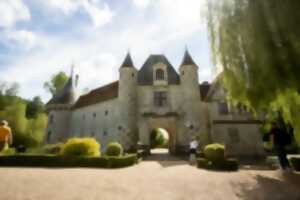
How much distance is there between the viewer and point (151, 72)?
81.2 feet

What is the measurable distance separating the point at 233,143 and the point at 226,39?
1694 cm

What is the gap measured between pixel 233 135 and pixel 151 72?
1180 cm

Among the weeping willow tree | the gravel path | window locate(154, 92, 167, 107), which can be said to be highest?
window locate(154, 92, 167, 107)

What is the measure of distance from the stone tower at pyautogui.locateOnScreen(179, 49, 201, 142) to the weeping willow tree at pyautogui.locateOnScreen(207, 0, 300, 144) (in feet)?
44.3

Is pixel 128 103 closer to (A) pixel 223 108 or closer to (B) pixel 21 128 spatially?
(A) pixel 223 108

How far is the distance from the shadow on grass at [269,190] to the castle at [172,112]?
1470 centimetres

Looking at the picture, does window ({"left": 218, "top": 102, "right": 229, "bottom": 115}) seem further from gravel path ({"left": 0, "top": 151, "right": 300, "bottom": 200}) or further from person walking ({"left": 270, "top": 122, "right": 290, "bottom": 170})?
gravel path ({"left": 0, "top": 151, "right": 300, "bottom": 200})

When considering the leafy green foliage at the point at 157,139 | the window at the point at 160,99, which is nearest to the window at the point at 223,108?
the window at the point at 160,99

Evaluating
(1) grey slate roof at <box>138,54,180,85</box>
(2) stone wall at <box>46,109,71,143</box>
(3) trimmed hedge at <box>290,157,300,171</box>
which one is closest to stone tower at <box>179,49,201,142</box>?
(1) grey slate roof at <box>138,54,180,85</box>

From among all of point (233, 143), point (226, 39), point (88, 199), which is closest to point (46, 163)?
point (88, 199)

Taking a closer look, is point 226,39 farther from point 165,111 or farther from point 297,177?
point 165,111

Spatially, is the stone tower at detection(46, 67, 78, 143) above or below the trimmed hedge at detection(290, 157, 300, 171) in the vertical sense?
above

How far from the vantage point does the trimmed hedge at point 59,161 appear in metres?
11.2

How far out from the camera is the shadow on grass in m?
5.02
